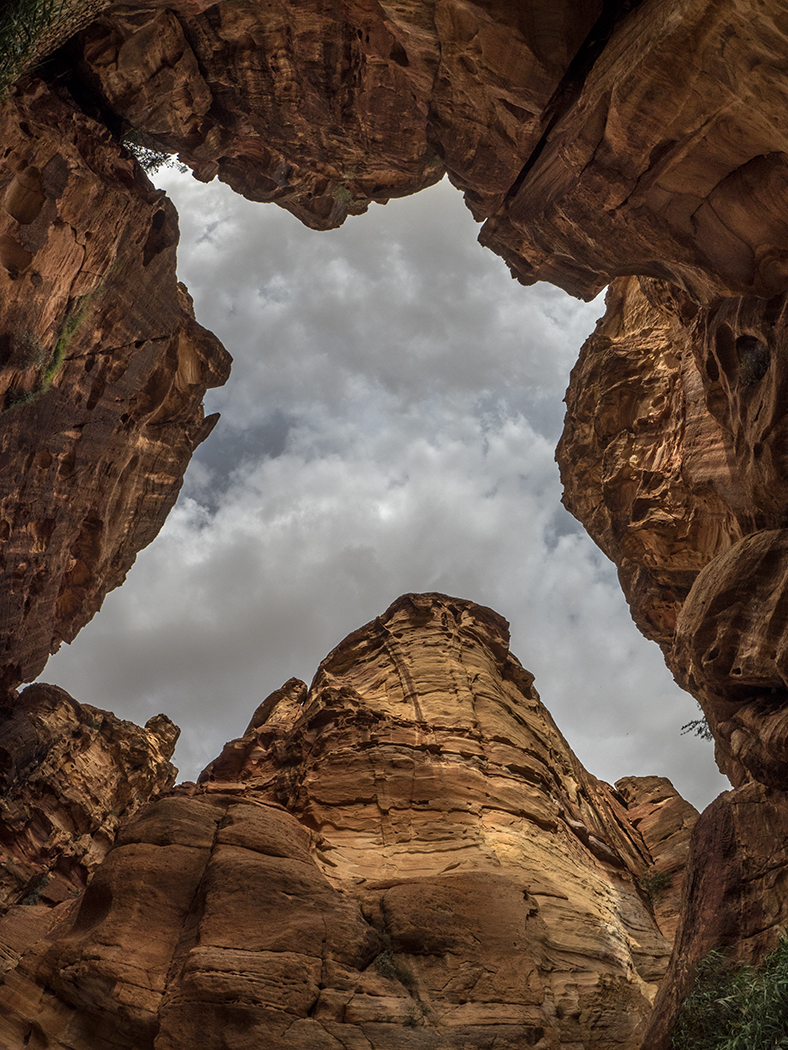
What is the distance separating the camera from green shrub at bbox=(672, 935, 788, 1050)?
8453 millimetres

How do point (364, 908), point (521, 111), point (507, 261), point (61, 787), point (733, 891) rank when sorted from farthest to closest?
point (61, 787), point (507, 261), point (364, 908), point (521, 111), point (733, 891)

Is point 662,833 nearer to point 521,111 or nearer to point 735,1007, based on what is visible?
point 735,1007

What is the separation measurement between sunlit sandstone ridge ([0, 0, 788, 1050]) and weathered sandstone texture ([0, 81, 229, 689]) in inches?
3.2

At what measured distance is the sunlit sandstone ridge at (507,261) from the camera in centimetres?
1062

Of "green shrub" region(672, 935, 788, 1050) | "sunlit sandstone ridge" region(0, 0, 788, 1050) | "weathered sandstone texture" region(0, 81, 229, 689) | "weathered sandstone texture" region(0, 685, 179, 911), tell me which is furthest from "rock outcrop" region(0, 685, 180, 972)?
"green shrub" region(672, 935, 788, 1050)

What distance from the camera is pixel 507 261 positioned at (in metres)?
16.3

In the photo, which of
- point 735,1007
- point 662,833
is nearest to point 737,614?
point 735,1007

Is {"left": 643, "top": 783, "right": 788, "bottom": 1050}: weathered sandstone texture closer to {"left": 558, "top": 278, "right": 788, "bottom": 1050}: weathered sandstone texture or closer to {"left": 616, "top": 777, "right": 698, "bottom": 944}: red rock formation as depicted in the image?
{"left": 558, "top": 278, "right": 788, "bottom": 1050}: weathered sandstone texture

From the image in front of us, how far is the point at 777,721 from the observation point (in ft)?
35.6

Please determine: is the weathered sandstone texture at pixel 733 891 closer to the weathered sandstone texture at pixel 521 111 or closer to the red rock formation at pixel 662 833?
the red rock formation at pixel 662 833

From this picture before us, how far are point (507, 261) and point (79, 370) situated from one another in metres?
11.7

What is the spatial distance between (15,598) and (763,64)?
67.6 feet

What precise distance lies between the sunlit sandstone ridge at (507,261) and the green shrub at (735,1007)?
62 cm

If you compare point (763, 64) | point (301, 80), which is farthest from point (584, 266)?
point (301, 80)
